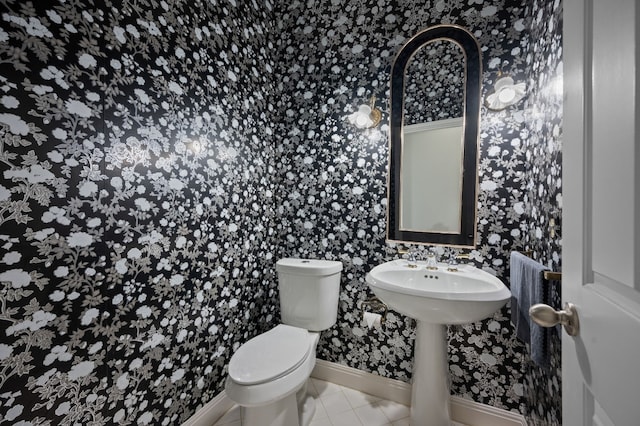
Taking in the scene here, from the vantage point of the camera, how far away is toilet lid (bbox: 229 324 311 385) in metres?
1.12

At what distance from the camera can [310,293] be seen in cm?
162

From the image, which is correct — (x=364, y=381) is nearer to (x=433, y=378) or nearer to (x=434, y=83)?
(x=433, y=378)

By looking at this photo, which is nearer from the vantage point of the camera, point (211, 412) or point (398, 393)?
point (211, 412)

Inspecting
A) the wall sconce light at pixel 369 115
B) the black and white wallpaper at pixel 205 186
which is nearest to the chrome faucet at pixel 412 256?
the black and white wallpaper at pixel 205 186

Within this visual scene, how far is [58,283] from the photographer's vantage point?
2.94ft

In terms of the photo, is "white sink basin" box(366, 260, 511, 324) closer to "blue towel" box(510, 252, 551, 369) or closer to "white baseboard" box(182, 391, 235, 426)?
"blue towel" box(510, 252, 551, 369)

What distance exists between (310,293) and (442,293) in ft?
2.69

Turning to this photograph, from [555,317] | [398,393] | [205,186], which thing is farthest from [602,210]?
[398,393]

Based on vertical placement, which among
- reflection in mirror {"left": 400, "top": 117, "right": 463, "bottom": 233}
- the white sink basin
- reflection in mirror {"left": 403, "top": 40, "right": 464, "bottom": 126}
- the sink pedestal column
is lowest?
the sink pedestal column

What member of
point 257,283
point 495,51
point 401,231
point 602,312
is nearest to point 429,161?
point 401,231

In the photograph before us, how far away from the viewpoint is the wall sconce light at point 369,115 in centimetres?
164

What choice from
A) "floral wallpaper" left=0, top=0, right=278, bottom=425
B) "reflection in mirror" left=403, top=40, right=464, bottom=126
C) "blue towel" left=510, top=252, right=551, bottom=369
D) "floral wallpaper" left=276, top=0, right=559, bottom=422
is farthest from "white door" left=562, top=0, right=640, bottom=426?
"floral wallpaper" left=0, top=0, right=278, bottom=425

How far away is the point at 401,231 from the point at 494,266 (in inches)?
20.2

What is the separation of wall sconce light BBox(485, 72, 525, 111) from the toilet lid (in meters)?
1.64
